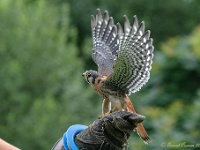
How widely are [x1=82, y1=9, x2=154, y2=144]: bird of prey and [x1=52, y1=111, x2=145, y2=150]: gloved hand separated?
0.95 metres

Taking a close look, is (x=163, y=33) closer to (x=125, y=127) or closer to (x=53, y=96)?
(x=53, y=96)

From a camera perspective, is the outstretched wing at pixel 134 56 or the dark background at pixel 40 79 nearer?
the outstretched wing at pixel 134 56

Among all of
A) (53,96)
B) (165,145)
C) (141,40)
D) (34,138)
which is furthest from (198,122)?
(53,96)

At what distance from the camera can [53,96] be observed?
11.7 metres

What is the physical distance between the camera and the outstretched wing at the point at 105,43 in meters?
4.68

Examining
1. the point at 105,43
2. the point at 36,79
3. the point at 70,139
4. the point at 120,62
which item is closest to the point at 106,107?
the point at 120,62

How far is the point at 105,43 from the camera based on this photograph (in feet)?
15.8

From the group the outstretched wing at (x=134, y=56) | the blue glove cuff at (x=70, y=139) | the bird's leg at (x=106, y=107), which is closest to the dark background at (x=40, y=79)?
the bird's leg at (x=106, y=107)

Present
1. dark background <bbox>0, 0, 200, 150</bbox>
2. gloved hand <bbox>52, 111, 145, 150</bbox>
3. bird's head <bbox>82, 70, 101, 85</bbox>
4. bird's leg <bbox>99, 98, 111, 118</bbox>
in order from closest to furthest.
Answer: gloved hand <bbox>52, 111, 145, 150</bbox>
bird's leg <bbox>99, 98, 111, 118</bbox>
bird's head <bbox>82, 70, 101, 85</bbox>
dark background <bbox>0, 0, 200, 150</bbox>

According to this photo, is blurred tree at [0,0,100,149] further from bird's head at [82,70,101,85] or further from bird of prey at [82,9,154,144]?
bird's head at [82,70,101,85]

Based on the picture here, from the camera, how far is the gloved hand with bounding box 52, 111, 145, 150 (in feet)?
9.78

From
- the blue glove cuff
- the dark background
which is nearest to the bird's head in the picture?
the blue glove cuff

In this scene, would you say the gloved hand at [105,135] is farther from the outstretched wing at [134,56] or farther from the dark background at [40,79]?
the dark background at [40,79]

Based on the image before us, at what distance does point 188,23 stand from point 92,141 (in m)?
14.8
